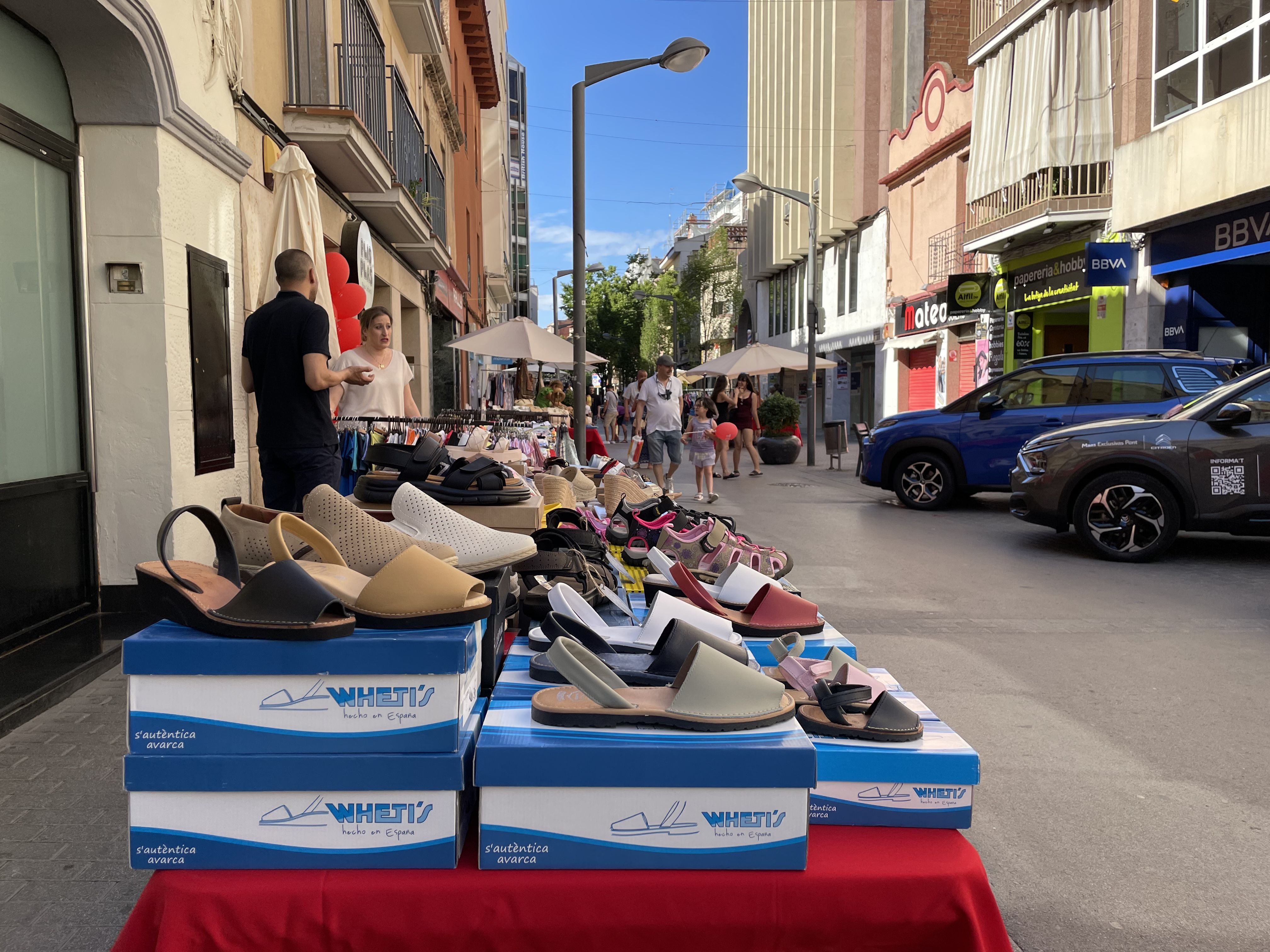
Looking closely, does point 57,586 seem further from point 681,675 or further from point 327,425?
point 681,675

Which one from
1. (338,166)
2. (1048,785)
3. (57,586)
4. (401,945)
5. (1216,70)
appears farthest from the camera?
(1216,70)

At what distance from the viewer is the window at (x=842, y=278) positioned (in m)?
34.6

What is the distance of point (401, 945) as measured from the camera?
1.57 metres

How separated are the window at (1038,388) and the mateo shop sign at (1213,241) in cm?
453

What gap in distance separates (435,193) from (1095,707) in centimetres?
1512

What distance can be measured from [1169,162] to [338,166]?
42.0 ft

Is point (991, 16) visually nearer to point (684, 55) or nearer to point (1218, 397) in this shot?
point (684, 55)

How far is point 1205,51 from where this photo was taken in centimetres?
1459

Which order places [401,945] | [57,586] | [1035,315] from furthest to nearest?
[1035,315], [57,586], [401,945]

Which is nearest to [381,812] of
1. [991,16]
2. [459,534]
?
[459,534]

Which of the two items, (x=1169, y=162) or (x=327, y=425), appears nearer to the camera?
(x=327, y=425)

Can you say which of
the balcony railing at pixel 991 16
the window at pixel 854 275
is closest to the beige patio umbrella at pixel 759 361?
the balcony railing at pixel 991 16

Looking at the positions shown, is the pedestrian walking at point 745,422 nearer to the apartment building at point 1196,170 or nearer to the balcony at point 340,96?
the apartment building at point 1196,170

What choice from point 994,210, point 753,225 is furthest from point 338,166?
point 753,225
